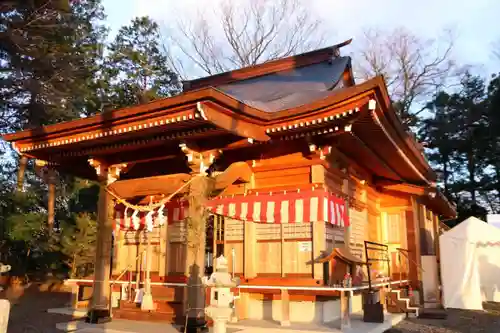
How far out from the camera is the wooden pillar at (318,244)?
25.2 ft

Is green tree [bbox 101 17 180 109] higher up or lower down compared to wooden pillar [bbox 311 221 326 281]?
higher up

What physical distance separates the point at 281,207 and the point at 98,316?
3.99m

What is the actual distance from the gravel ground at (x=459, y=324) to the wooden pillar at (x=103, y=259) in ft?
18.3

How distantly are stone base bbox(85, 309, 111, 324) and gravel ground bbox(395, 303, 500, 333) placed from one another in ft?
17.9

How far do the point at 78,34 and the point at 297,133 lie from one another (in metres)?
14.5

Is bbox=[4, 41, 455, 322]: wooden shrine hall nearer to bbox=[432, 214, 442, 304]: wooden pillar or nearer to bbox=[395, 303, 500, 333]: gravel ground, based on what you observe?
bbox=[395, 303, 500, 333]: gravel ground

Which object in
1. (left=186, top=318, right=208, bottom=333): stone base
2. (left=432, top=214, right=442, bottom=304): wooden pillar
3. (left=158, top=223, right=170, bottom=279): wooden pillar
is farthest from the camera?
(left=432, top=214, right=442, bottom=304): wooden pillar

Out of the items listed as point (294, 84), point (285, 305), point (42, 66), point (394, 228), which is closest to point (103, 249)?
point (285, 305)

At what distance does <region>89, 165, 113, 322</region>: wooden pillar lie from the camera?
8.37 meters

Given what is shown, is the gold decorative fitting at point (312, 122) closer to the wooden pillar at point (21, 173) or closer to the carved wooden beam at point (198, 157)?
the carved wooden beam at point (198, 157)

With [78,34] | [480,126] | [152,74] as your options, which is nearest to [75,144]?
[78,34]

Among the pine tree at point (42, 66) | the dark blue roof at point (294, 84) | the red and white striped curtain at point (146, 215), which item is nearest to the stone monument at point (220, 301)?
the red and white striped curtain at point (146, 215)

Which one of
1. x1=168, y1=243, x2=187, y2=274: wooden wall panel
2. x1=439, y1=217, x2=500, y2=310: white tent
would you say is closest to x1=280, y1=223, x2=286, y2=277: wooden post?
x1=168, y1=243, x2=187, y2=274: wooden wall panel

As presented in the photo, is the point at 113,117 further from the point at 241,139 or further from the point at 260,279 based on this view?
the point at 260,279
